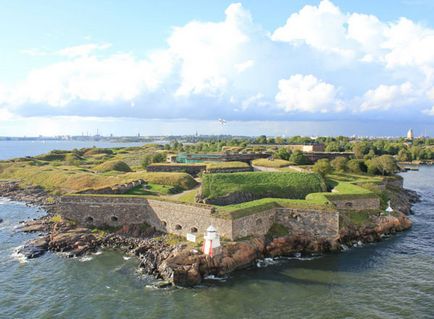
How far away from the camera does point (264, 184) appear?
121ft

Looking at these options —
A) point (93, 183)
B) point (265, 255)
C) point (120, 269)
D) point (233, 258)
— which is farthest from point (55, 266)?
point (93, 183)

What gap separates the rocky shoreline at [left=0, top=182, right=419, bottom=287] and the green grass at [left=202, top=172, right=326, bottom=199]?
6267 mm

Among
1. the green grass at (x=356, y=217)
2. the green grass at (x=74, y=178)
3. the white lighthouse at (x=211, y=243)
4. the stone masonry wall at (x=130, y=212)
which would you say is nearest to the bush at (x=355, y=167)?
the green grass at (x=356, y=217)

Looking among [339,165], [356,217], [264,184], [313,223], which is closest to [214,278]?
[313,223]

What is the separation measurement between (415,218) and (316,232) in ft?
52.5

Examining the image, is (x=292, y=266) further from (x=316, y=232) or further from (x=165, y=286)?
(x=165, y=286)

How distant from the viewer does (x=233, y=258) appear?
25.9 metres

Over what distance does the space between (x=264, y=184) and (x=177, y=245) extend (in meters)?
12.7

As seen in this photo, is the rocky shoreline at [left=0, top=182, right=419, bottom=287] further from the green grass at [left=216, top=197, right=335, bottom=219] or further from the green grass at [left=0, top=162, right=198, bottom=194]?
the green grass at [left=0, top=162, right=198, bottom=194]

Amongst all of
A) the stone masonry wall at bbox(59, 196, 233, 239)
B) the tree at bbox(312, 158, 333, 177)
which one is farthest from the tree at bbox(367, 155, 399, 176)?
the stone masonry wall at bbox(59, 196, 233, 239)

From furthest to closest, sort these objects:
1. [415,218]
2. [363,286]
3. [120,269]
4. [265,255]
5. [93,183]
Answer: [93,183] < [415,218] < [265,255] < [120,269] < [363,286]

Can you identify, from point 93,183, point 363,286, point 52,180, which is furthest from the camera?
point 52,180

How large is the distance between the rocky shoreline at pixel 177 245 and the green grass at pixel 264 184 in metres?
6.27

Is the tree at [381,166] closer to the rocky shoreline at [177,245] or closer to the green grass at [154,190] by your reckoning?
the rocky shoreline at [177,245]
